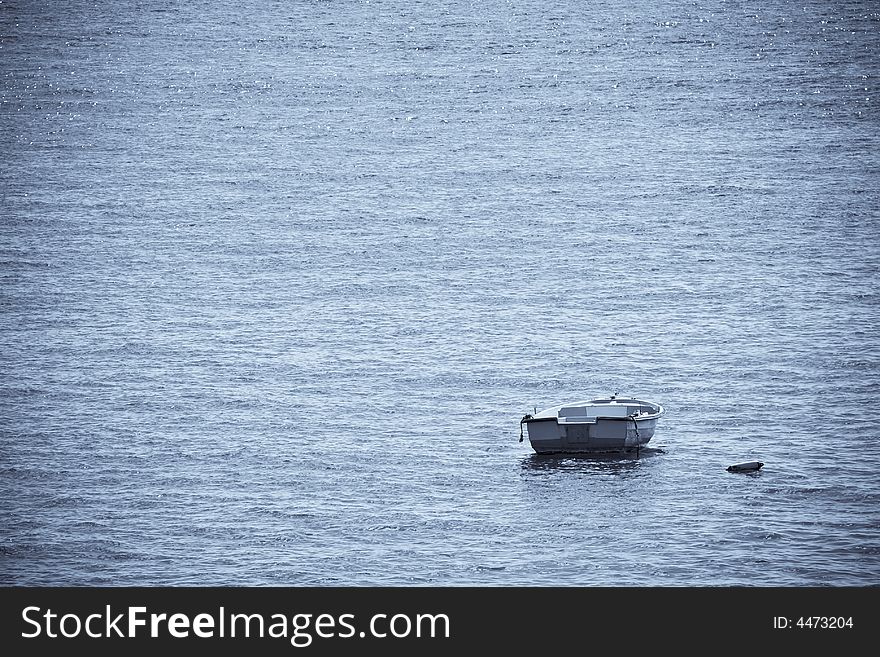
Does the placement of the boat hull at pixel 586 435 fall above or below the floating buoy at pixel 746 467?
above

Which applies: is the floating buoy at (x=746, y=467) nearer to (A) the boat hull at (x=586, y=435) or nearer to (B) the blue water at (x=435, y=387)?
(B) the blue water at (x=435, y=387)

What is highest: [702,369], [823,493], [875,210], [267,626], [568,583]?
[875,210]

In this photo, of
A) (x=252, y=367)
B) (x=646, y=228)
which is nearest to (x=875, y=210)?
(x=646, y=228)

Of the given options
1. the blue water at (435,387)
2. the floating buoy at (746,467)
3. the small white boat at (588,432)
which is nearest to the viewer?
the blue water at (435,387)

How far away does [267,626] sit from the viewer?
32.0 meters

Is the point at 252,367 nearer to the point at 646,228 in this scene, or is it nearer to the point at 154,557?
the point at 154,557

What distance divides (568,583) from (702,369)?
52390mm

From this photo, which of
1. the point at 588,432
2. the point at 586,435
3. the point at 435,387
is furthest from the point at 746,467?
the point at 435,387

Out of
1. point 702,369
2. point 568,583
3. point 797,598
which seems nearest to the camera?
point 797,598

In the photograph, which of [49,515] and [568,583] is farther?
[49,515]

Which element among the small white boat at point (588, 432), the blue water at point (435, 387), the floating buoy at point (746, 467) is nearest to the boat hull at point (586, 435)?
the small white boat at point (588, 432)

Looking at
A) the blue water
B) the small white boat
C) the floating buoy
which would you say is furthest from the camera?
the small white boat

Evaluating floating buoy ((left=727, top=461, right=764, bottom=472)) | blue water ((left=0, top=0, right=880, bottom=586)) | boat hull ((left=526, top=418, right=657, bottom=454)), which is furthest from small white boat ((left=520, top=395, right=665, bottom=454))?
floating buoy ((left=727, top=461, right=764, bottom=472))

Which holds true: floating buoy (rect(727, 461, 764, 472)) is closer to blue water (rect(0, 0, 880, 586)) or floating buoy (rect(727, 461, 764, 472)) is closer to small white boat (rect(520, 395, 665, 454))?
blue water (rect(0, 0, 880, 586))
